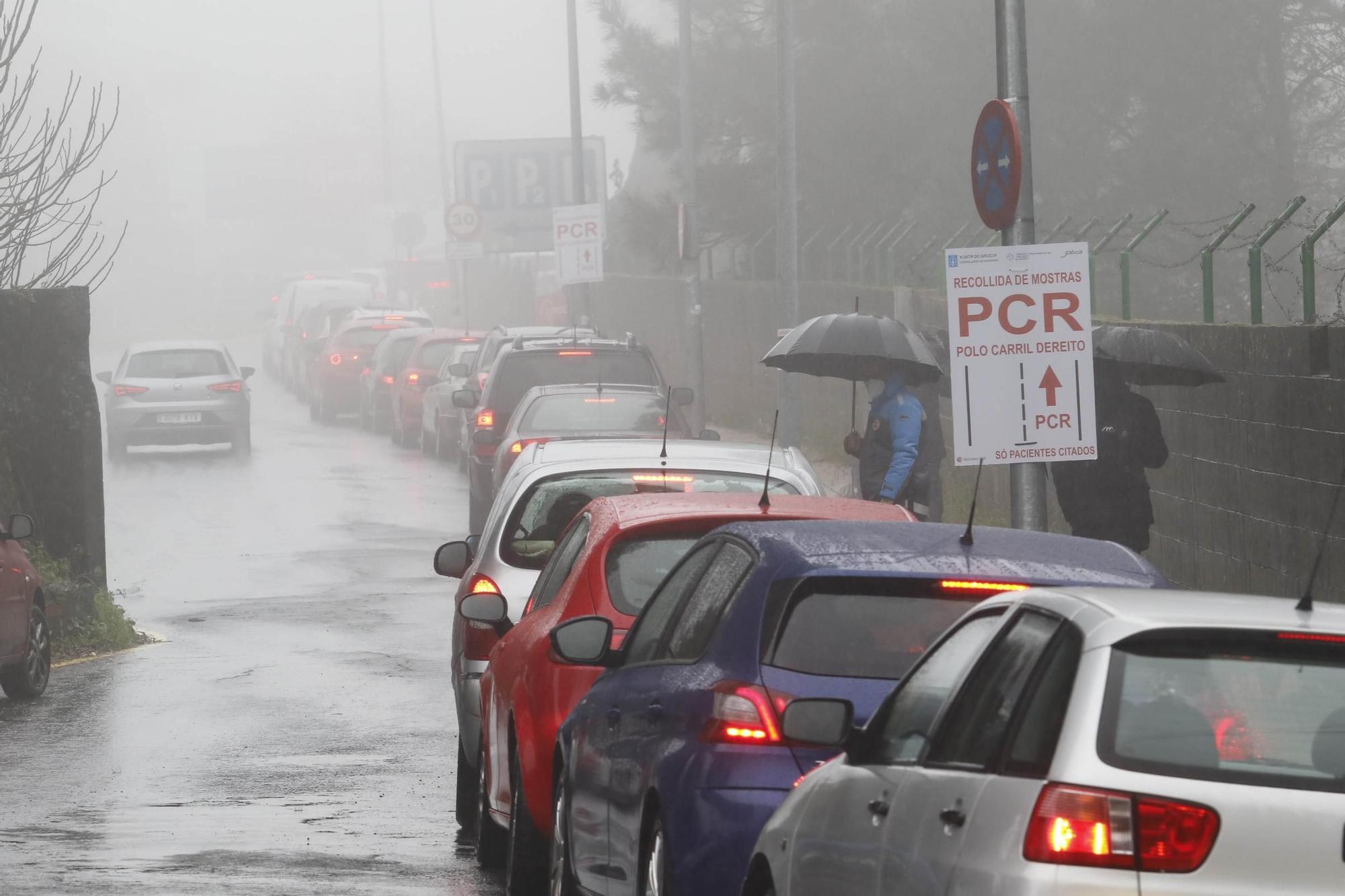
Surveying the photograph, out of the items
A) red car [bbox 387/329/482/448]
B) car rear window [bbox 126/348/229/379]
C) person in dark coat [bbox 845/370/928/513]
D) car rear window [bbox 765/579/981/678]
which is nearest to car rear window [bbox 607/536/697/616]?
car rear window [bbox 765/579/981/678]

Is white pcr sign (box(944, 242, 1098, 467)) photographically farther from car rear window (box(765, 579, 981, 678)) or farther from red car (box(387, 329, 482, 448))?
red car (box(387, 329, 482, 448))

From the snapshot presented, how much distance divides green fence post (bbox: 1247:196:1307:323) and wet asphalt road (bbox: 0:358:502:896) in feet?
16.1

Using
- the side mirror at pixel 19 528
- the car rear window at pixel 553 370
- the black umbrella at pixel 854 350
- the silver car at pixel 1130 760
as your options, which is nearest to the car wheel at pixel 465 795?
the side mirror at pixel 19 528

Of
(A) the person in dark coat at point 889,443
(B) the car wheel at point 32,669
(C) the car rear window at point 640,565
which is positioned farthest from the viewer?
(A) the person in dark coat at point 889,443

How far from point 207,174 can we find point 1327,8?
110606 millimetres

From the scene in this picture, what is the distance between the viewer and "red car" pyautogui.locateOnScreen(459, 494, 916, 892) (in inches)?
302

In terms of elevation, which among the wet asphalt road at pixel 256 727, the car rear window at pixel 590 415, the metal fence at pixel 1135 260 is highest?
the metal fence at pixel 1135 260

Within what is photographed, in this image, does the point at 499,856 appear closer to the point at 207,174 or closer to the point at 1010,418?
the point at 1010,418

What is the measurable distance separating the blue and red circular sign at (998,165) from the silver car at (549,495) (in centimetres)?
222

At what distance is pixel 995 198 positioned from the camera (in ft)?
40.0

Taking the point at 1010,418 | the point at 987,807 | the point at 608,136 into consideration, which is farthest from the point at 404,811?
the point at 608,136

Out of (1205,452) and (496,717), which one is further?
(1205,452)

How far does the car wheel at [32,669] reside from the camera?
A: 13727 mm

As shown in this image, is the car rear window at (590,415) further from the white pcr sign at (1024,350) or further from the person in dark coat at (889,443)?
the white pcr sign at (1024,350)
